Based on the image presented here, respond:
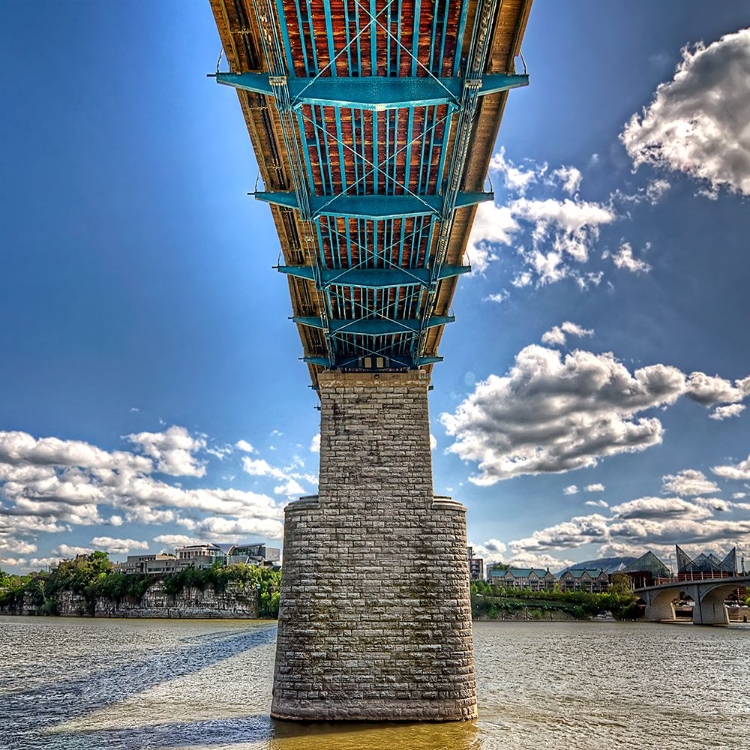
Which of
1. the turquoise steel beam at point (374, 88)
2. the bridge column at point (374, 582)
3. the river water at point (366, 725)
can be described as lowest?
the river water at point (366, 725)

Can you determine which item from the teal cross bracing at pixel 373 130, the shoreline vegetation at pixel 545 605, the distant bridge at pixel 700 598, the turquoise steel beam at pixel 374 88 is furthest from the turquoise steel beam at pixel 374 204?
the shoreline vegetation at pixel 545 605

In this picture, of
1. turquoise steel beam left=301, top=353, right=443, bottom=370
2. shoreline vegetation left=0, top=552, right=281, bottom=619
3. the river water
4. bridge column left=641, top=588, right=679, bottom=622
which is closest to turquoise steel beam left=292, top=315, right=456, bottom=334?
turquoise steel beam left=301, top=353, right=443, bottom=370

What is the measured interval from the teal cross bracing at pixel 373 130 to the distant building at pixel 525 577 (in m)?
117

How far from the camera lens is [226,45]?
1175cm

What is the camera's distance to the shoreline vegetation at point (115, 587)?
92.1 m

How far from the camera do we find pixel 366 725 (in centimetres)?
1736

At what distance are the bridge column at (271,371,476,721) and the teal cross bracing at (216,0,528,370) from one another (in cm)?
292

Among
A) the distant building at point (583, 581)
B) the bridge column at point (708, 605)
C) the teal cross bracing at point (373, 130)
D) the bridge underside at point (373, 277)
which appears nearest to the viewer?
the teal cross bracing at point (373, 130)

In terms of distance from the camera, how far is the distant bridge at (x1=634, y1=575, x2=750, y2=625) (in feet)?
253

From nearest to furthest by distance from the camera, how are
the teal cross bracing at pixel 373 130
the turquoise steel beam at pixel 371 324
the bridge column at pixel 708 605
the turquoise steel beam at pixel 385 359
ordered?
1. the teal cross bracing at pixel 373 130
2. the turquoise steel beam at pixel 371 324
3. the turquoise steel beam at pixel 385 359
4. the bridge column at pixel 708 605

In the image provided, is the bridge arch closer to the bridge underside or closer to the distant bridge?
the distant bridge

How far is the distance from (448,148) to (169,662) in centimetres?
3098

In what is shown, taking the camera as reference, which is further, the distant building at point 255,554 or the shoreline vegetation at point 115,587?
the distant building at point 255,554

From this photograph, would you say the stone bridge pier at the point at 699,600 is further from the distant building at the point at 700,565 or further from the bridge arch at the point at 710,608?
the distant building at the point at 700,565
